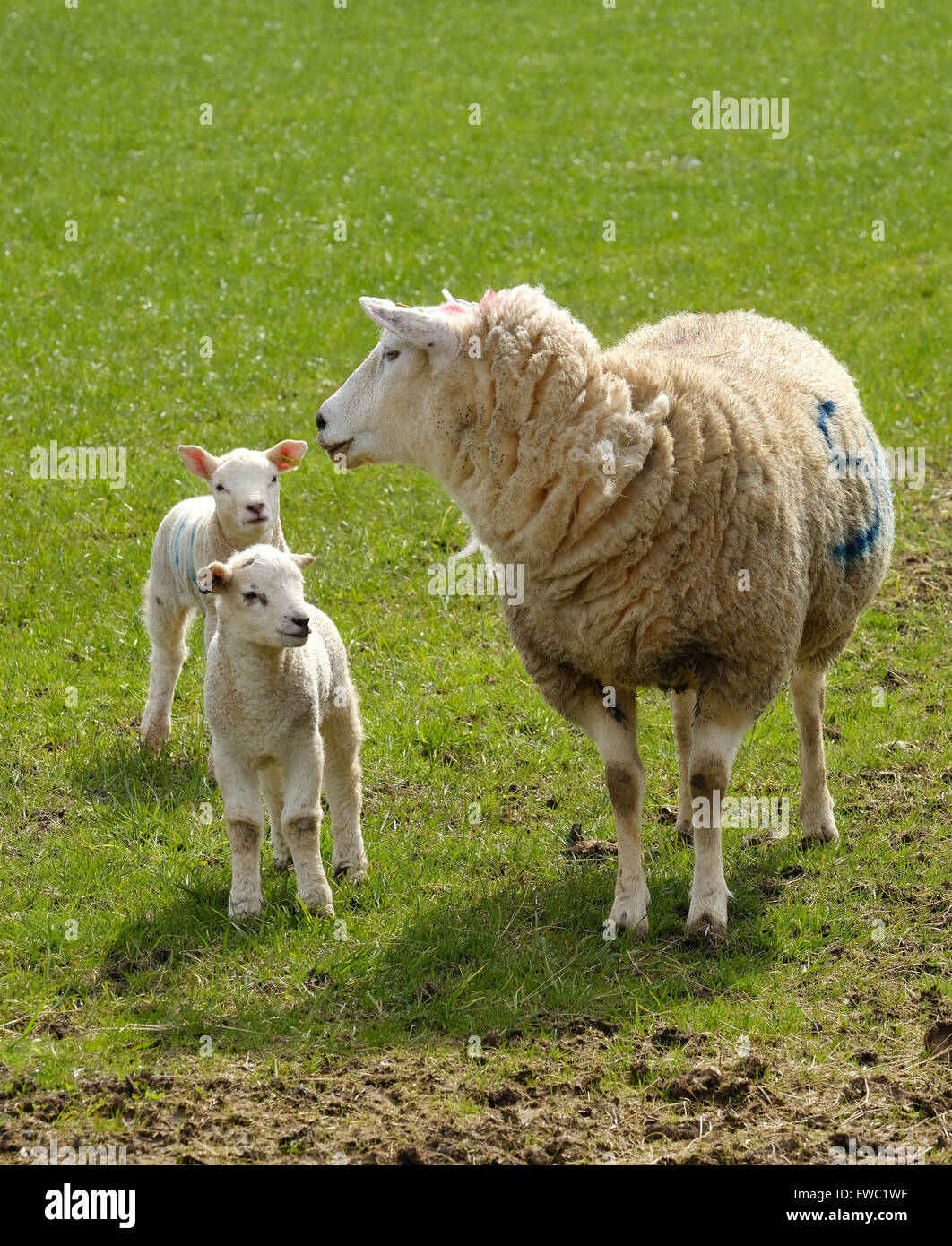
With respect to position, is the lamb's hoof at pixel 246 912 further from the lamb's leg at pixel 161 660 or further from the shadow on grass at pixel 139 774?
the lamb's leg at pixel 161 660

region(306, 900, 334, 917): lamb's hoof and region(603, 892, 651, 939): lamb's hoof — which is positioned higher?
region(306, 900, 334, 917): lamb's hoof

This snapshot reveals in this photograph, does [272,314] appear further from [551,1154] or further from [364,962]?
[551,1154]

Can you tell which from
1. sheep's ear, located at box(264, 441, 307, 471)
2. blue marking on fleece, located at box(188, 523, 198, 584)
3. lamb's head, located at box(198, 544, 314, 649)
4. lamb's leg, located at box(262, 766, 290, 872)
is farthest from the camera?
blue marking on fleece, located at box(188, 523, 198, 584)

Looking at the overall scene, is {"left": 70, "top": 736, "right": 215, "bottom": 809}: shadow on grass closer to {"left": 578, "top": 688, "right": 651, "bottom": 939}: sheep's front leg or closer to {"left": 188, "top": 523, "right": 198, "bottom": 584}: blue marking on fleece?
{"left": 188, "top": 523, "right": 198, "bottom": 584}: blue marking on fleece

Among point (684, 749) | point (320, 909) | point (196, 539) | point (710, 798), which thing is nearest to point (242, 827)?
point (320, 909)

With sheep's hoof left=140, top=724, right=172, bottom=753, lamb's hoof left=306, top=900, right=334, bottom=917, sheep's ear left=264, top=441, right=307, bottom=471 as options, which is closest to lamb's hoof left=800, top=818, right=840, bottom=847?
lamb's hoof left=306, top=900, right=334, bottom=917

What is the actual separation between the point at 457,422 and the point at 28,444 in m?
6.03

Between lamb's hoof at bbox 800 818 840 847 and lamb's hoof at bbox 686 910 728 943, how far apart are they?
0.95m

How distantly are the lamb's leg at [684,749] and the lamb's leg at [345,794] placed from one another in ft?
4.44

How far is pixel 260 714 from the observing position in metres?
5.05

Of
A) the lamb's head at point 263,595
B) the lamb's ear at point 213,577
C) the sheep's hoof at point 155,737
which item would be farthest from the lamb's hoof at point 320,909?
the sheep's hoof at point 155,737

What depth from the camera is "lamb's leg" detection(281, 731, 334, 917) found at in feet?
16.7

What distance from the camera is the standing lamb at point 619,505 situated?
4.92 m

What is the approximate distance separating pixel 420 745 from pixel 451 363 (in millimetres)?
2315
